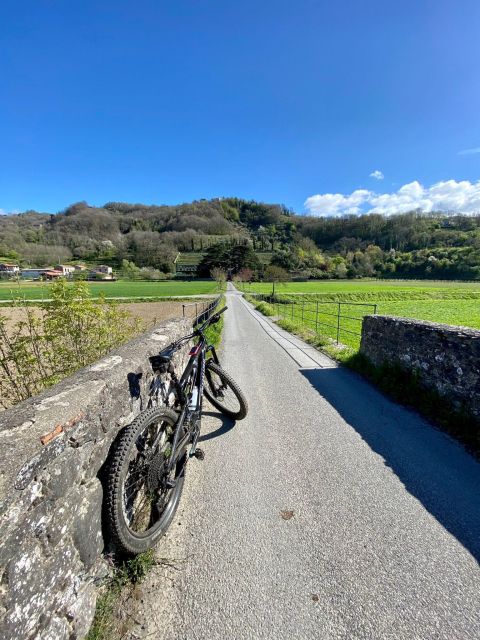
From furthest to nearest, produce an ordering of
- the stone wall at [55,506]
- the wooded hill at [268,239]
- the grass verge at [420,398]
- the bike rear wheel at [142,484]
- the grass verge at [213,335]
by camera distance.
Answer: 1. the wooded hill at [268,239]
2. the grass verge at [213,335]
3. the grass verge at [420,398]
4. the bike rear wheel at [142,484]
5. the stone wall at [55,506]

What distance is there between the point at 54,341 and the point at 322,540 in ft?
13.1

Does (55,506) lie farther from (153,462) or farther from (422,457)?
(422,457)

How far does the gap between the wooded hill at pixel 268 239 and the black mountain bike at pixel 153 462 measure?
92190 mm

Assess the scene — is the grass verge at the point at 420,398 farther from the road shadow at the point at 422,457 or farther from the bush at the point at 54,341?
the bush at the point at 54,341

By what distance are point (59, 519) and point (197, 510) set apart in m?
1.53

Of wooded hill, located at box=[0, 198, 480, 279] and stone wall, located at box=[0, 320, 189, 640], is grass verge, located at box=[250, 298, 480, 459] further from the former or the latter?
wooded hill, located at box=[0, 198, 480, 279]

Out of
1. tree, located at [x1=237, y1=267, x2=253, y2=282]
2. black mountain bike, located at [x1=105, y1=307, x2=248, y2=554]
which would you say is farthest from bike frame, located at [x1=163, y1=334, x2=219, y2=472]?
tree, located at [x1=237, y1=267, x2=253, y2=282]

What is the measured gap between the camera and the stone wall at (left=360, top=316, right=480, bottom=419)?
4.00 m

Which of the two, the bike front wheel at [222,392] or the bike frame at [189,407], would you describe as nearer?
the bike frame at [189,407]

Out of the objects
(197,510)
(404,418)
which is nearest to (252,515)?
(197,510)

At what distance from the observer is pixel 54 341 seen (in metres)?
4.17

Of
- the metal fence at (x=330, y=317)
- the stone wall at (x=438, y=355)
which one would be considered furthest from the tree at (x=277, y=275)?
the stone wall at (x=438, y=355)

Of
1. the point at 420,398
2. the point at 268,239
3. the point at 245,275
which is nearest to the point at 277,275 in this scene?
the point at 245,275

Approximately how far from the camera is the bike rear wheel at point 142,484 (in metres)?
1.76
